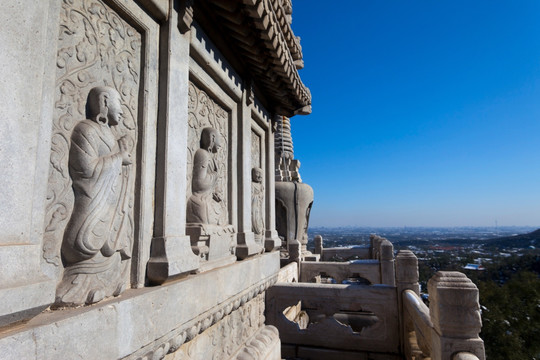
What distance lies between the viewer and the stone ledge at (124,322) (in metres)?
1.51

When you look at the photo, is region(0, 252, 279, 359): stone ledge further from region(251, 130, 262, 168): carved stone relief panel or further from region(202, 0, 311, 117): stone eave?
region(202, 0, 311, 117): stone eave

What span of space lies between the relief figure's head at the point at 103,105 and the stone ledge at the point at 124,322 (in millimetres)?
1225

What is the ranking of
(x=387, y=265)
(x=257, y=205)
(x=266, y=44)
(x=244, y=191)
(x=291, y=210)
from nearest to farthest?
(x=266, y=44)
(x=244, y=191)
(x=257, y=205)
(x=387, y=265)
(x=291, y=210)

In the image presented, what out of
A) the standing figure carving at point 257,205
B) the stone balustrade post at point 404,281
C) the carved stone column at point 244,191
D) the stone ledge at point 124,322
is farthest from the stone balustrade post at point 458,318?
the standing figure carving at point 257,205

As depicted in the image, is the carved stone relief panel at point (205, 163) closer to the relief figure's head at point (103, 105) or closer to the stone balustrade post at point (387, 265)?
the relief figure's head at point (103, 105)

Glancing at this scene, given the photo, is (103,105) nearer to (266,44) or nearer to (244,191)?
(266,44)

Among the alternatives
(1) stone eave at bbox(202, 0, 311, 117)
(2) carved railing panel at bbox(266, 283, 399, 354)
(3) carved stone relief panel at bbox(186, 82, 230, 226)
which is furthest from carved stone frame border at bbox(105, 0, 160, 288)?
(2) carved railing panel at bbox(266, 283, 399, 354)

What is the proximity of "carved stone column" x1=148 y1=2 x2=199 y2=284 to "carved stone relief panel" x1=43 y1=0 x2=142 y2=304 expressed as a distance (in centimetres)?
25

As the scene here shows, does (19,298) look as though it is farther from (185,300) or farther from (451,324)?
(451,324)

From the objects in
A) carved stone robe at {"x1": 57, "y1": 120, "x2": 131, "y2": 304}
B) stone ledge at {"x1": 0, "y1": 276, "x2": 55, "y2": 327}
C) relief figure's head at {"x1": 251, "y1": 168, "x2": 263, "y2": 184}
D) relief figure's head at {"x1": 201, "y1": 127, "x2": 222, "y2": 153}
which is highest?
relief figure's head at {"x1": 201, "y1": 127, "x2": 222, "y2": 153}

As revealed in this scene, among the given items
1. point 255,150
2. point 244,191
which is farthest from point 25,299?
point 255,150

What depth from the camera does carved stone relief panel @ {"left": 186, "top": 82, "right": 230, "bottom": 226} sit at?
3.36 metres

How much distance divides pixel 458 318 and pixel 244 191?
300 centimetres

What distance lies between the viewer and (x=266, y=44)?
402 cm
